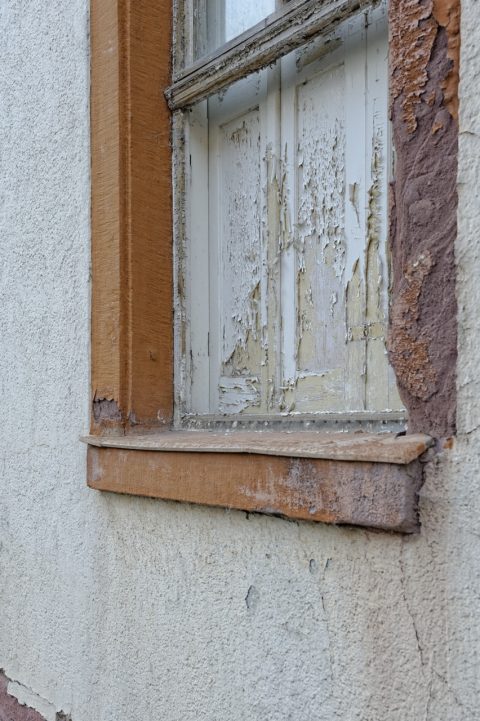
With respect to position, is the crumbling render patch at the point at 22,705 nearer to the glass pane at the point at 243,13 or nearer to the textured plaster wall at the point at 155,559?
the textured plaster wall at the point at 155,559

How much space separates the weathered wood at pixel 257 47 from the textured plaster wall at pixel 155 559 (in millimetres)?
361

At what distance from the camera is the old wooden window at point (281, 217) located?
1.67m

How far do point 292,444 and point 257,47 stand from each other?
3.39ft

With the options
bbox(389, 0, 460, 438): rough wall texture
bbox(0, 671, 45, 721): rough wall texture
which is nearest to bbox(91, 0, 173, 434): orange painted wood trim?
bbox(389, 0, 460, 438): rough wall texture

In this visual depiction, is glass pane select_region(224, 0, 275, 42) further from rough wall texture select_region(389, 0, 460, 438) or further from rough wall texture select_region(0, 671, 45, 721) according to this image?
rough wall texture select_region(0, 671, 45, 721)

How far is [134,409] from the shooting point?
6.52ft

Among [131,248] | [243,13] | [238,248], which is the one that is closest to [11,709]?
[131,248]

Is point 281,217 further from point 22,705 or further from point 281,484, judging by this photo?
point 22,705

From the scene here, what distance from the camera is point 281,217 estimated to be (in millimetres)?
1899

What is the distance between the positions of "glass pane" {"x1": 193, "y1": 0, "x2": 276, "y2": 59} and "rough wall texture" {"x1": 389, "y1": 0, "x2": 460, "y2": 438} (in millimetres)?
951

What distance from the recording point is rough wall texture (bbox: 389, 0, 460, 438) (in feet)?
3.81

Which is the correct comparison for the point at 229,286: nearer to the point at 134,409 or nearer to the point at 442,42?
the point at 134,409

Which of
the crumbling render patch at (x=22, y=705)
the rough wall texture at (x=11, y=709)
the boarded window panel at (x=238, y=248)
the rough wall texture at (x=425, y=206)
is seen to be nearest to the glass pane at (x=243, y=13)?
the boarded window panel at (x=238, y=248)

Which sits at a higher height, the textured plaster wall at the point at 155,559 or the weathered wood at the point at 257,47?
the weathered wood at the point at 257,47
